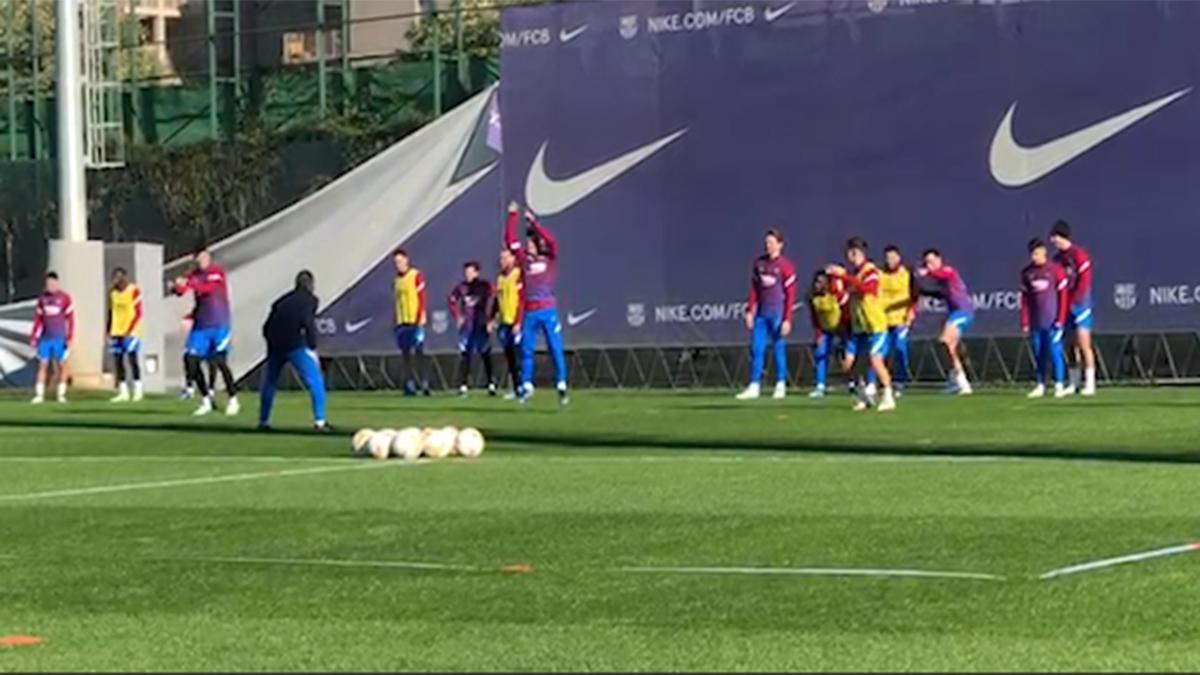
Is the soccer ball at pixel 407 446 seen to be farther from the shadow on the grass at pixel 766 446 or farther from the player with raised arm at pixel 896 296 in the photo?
the player with raised arm at pixel 896 296

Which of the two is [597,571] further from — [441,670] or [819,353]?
[819,353]

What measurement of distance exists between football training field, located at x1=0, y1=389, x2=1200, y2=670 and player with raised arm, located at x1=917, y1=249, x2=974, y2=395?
25.3 ft

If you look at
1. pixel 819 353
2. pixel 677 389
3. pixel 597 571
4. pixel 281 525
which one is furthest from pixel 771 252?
pixel 597 571

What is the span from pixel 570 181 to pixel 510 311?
376 cm

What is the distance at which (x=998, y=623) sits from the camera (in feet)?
27.4

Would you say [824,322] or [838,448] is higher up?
[824,322]

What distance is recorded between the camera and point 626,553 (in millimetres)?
10992

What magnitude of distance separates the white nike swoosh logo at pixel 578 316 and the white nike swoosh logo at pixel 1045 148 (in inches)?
246

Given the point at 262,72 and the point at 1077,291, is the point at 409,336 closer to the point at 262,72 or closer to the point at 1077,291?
the point at 262,72

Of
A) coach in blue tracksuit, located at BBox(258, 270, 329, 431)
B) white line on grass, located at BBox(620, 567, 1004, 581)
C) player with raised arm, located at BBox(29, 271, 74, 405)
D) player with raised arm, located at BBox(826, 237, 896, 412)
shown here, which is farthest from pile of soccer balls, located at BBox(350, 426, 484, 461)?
player with raised arm, located at BBox(29, 271, 74, 405)

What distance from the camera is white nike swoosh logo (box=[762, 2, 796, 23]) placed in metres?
32.8

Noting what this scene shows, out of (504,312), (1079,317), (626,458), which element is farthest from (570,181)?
(626,458)

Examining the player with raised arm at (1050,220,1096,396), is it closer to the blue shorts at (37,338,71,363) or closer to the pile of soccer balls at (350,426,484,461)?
the pile of soccer balls at (350,426,484,461)

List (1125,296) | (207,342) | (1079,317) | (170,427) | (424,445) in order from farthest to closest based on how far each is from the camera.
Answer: (1125,296)
(207,342)
(1079,317)
(170,427)
(424,445)
